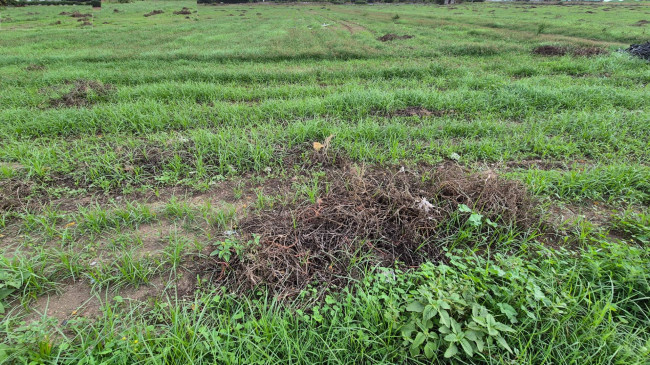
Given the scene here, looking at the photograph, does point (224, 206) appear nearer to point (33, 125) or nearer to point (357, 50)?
point (33, 125)

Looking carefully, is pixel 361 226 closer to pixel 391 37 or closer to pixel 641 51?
pixel 641 51

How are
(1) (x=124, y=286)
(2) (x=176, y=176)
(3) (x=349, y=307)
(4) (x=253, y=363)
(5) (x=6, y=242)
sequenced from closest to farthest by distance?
1. (4) (x=253, y=363)
2. (3) (x=349, y=307)
3. (1) (x=124, y=286)
4. (5) (x=6, y=242)
5. (2) (x=176, y=176)

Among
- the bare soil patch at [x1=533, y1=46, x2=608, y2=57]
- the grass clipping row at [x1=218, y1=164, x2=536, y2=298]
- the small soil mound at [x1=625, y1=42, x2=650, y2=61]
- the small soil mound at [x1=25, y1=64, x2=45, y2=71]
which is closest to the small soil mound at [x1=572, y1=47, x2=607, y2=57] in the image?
the bare soil patch at [x1=533, y1=46, x2=608, y2=57]

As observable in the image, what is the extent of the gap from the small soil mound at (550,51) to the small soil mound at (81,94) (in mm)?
13576

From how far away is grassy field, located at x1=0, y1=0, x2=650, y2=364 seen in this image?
71.0 inches

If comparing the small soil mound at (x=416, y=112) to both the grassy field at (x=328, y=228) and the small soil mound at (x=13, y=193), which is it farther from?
the small soil mound at (x=13, y=193)

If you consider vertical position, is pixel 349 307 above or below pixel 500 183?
below

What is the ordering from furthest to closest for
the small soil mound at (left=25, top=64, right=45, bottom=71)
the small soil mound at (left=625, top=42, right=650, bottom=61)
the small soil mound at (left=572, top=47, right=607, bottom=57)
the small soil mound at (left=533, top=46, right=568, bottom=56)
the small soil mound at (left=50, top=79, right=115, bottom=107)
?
the small soil mound at (left=533, top=46, right=568, bottom=56)
the small soil mound at (left=572, top=47, right=607, bottom=57)
the small soil mound at (left=625, top=42, right=650, bottom=61)
the small soil mound at (left=25, top=64, right=45, bottom=71)
the small soil mound at (left=50, top=79, right=115, bottom=107)

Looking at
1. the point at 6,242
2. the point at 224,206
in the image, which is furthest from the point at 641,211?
the point at 6,242

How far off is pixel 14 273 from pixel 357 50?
10818mm

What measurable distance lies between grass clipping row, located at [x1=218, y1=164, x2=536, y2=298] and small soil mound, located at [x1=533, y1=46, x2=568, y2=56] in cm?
1047

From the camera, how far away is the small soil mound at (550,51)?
10156 mm

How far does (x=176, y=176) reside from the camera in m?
3.54

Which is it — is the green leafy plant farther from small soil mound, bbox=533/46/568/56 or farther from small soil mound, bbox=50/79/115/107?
small soil mound, bbox=533/46/568/56
